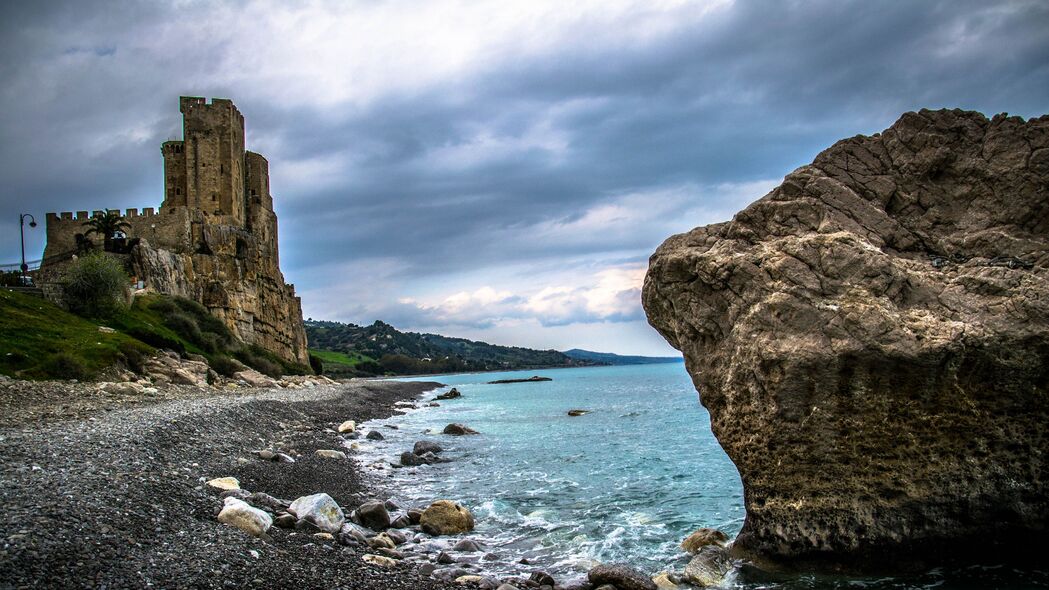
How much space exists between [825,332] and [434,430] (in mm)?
30679

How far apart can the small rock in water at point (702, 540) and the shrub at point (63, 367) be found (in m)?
28.3

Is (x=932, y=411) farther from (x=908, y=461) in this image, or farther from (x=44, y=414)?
(x=44, y=414)

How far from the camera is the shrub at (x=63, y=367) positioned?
1103 inches

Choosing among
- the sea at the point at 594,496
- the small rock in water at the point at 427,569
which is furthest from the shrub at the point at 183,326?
the small rock in water at the point at 427,569

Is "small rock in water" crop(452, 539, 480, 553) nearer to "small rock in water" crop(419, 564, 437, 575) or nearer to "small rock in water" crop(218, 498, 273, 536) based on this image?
"small rock in water" crop(419, 564, 437, 575)

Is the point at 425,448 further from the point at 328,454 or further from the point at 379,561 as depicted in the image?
the point at 379,561

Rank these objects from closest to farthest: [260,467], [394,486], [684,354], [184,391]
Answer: [684,354], [260,467], [394,486], [184,391]

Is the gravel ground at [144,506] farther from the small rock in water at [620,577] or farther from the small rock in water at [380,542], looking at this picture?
the small rock in water at [620,577]

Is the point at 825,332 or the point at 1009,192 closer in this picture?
the point at 825,332

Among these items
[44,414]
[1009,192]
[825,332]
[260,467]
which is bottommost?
[260,467]

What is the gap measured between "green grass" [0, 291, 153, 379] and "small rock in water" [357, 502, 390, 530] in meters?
21.7

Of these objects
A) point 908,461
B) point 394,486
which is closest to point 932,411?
point 908,461

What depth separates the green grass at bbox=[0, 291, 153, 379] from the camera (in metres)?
28.1

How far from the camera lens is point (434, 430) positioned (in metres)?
37.5
